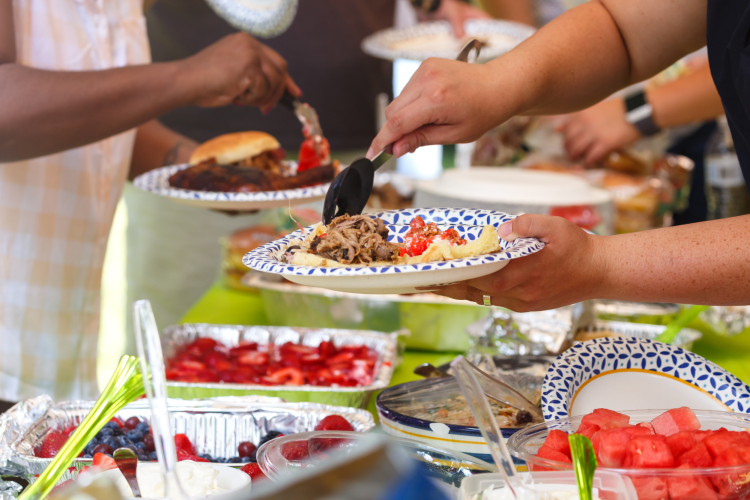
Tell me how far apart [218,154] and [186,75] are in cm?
20

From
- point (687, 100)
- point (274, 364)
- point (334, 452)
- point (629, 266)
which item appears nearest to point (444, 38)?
point (687, 100)

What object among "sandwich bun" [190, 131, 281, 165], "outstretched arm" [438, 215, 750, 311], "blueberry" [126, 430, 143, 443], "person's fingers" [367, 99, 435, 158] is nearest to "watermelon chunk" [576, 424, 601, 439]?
"outstretched arm" [438, 215, 750, 311]

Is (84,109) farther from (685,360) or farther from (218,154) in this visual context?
(685,360)

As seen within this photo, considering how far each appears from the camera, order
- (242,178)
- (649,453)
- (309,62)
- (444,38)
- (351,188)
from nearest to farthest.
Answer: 1. (649,453)
2. (351,188)
3. (242,178)
4. (309,62)
5. (444,38)

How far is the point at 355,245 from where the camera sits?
0.88 metres

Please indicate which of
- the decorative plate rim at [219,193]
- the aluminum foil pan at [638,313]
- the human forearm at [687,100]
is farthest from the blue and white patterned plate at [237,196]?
the human forearm at [687,100]

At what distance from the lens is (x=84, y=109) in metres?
1.24

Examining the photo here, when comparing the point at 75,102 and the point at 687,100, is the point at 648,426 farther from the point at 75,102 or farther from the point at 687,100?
the point at 687,100

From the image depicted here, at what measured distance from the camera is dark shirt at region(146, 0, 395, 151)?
269 centimetres

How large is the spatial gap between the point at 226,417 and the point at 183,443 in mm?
111

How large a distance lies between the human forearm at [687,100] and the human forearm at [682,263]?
1.91 meters

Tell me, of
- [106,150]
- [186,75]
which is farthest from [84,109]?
[106,150]

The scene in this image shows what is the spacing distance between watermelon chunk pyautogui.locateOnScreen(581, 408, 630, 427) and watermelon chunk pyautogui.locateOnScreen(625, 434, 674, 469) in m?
0.08

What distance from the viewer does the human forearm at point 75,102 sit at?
1.19 meters
